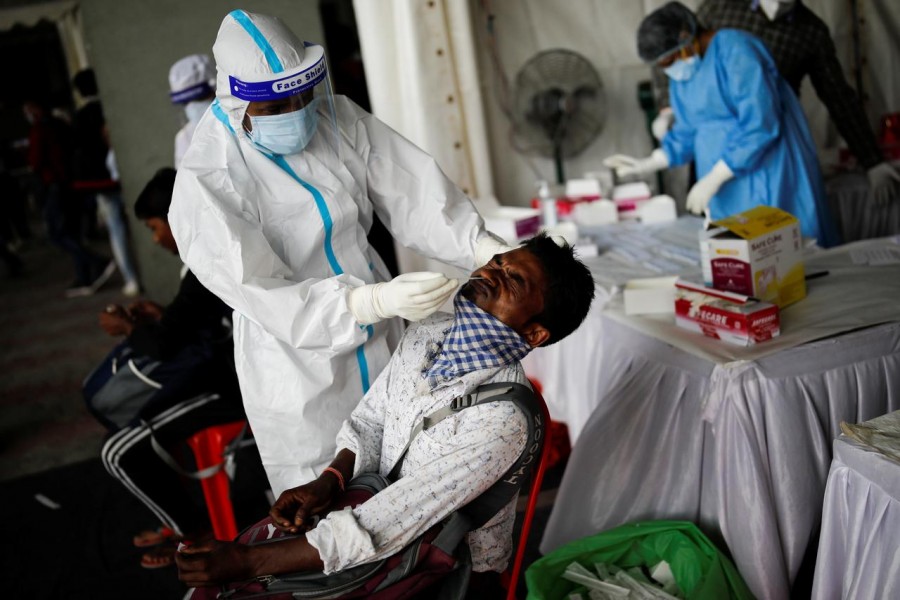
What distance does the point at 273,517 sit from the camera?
1375mm

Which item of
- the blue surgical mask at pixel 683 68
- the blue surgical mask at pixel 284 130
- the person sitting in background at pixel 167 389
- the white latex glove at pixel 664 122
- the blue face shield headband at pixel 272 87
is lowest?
the person sitting in background at pixel 167 389

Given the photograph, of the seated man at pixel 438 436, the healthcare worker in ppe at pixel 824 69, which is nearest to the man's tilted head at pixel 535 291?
the seated man at pixel 438 436

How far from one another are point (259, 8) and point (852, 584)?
387 centimetres

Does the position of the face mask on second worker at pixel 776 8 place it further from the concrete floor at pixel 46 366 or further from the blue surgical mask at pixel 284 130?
the concrete floor at pixel 46 366

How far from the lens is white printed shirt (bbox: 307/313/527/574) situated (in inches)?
50.9

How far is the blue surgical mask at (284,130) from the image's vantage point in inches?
60.6

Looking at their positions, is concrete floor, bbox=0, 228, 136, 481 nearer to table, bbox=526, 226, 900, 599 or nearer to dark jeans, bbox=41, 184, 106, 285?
dark jeans, bbox=41, 184, 106, 285

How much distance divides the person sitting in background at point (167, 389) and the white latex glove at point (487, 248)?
0.86m

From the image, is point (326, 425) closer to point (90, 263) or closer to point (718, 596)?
point (718, 596)

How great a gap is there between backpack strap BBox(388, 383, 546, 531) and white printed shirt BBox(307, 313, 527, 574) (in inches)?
0.6

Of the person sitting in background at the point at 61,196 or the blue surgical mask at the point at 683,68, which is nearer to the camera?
the blue surgical mask at the point at 683,68

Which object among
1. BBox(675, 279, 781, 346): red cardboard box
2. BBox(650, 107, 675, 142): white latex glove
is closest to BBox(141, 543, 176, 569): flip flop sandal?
BBox(675, 279, 781, 346): red cardboard box

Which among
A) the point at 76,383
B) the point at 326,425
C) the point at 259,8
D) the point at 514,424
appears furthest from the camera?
the point at 76,383

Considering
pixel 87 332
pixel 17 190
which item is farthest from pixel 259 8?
pixel 17 190
